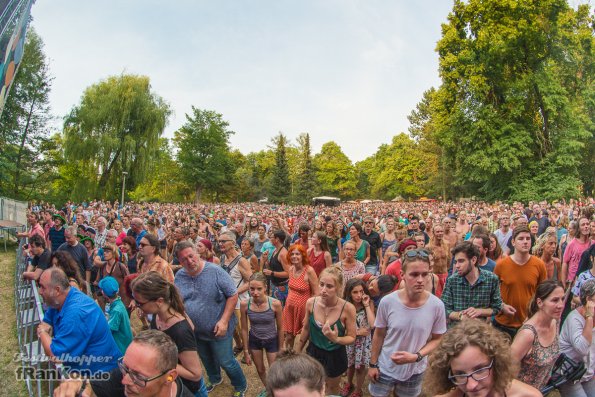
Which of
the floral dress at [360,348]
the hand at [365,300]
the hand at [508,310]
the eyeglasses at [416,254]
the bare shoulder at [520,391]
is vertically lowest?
the floral dress at [360,348]

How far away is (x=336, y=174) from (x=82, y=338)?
223ft

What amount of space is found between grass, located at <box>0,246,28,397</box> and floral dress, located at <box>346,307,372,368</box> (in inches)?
154

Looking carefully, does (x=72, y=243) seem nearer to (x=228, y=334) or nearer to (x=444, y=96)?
(x=228, y=334)

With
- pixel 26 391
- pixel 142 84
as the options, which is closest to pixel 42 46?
pixel 142 84

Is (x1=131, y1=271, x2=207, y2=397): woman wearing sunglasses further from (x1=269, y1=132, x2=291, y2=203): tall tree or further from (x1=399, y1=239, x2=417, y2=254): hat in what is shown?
(x1=269, y1=132, x2=291, y2=203): tall tree

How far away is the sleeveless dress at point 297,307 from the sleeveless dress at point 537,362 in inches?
97.9

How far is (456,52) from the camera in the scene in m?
27.9

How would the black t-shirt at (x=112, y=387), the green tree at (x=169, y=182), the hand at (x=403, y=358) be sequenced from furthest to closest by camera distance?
the green tree at (x=169, y=182), the hand at (x=403, y=358), the black t-shirt at (x=112, y=387)

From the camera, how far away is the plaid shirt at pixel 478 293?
3.52m

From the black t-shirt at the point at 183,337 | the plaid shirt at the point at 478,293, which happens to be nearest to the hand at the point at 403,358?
the plaid shirt at the point at 478,293

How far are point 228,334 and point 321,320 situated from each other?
3.44 ft

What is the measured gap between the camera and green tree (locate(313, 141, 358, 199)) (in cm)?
6981

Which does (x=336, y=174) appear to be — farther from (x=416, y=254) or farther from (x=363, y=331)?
(x=416, y=254)

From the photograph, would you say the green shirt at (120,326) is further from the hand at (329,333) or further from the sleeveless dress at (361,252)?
the sleeveless dress at (361,252)
